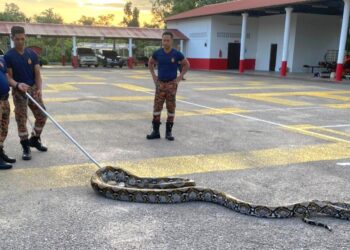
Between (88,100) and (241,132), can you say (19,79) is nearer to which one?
(241,132)

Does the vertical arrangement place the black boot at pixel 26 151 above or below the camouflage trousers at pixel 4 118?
below

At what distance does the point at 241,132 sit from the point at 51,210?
5.64 metres

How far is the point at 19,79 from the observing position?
6.55 m

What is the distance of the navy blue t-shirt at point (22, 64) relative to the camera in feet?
21.1

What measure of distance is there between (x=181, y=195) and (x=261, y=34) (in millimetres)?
36323

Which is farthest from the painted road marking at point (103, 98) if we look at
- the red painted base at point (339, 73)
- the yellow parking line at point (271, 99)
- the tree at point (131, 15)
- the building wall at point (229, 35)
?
the tree at point (131, 15)

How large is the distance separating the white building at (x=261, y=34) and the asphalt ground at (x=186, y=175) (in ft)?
68.8

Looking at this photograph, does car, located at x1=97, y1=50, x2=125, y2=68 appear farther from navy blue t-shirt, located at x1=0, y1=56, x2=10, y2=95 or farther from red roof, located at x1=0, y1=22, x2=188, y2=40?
navy blue t-shirt, located at x1=0, y1=56, x2=10, y2=95

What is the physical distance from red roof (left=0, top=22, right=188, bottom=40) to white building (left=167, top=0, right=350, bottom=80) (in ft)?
11.4

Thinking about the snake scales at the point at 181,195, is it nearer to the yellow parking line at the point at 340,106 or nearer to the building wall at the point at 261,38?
the yellow parking line at the point at 340,106

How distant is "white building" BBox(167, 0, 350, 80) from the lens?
110 feet

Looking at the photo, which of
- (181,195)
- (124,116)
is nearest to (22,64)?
(181,195)

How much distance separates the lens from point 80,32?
4009 centimetres

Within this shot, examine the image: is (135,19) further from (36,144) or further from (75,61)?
(36,144)
